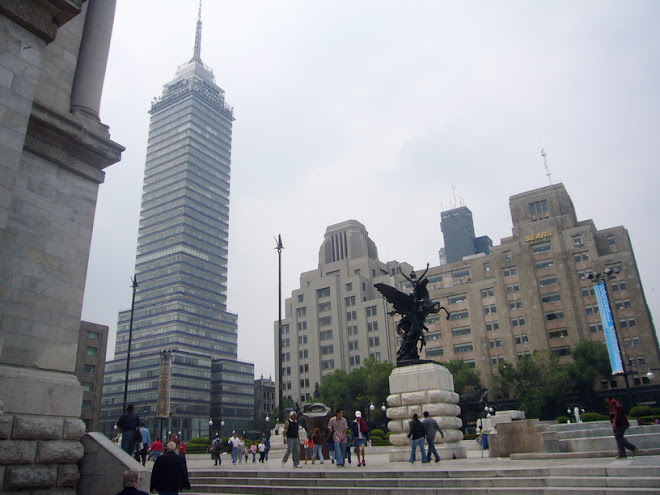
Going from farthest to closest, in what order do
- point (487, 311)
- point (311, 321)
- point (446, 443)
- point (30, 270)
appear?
point (311, 321), point (487, 311), point (446, 443), point (30, 270)

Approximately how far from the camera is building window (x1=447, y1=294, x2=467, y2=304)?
8350 cm

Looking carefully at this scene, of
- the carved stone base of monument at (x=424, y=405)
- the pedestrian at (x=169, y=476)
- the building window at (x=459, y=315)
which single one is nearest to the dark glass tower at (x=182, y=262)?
the building window at (x=459, y=315)

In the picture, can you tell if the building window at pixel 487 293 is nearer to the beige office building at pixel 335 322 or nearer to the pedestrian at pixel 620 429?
the beige office building at pixel 335 322

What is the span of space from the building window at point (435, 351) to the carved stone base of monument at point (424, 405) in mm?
67200

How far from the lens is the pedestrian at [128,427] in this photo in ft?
42.5

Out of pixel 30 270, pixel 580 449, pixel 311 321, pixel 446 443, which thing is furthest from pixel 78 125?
pixel 311 321

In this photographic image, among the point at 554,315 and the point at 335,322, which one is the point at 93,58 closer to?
the point at 554,315

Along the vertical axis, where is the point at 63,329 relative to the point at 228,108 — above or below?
below

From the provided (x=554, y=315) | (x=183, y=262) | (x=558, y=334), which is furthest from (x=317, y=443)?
(x=183, y=262)

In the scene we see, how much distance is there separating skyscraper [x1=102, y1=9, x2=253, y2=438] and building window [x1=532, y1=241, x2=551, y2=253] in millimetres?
86131

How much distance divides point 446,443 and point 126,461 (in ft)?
35.0

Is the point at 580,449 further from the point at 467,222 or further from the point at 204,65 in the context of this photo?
the point at 204,65

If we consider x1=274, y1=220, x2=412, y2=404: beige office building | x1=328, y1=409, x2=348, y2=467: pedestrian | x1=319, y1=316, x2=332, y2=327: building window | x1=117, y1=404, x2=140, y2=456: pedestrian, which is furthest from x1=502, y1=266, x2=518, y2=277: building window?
x1=117, y1=404, x2=140, y2=456: pedestrian

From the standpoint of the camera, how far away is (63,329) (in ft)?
34.9
